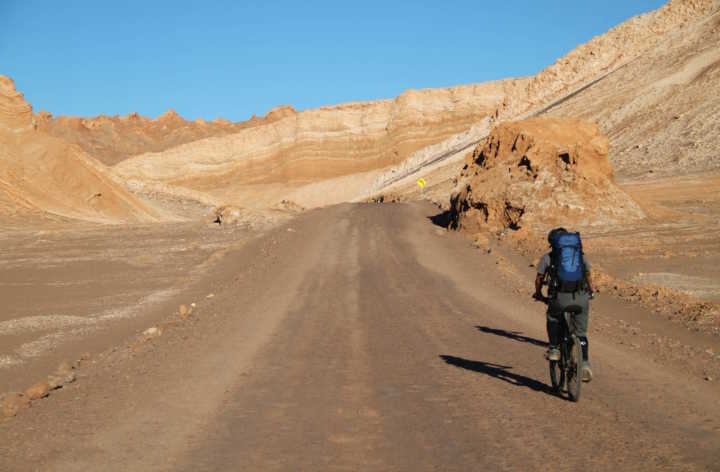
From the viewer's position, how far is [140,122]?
19300 cm

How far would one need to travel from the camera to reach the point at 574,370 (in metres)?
7.26

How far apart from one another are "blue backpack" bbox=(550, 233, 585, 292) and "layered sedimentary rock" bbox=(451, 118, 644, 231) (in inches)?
681

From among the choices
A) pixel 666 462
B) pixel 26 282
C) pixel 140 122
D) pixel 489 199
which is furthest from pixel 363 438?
pixel 140 122

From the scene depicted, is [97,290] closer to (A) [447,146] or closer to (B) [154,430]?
(B) [154,430]

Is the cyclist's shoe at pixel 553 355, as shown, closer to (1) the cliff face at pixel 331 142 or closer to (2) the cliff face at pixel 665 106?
(2) the cliff face at pixel 665 106

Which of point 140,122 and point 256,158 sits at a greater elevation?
point 140,122

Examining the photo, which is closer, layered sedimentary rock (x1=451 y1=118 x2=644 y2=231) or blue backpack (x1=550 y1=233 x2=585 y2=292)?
blue backpack (x1=550 y1=233 x2=585 y2=292)

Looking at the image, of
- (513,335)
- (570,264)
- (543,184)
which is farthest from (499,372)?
(543,184)

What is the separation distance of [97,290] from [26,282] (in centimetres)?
285

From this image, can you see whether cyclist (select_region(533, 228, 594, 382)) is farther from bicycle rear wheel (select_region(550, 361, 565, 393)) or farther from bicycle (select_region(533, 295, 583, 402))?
bicycle rear wheel (select_region(550, 361, 565, 393))

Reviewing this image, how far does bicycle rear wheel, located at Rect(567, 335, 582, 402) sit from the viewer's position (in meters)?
7.22

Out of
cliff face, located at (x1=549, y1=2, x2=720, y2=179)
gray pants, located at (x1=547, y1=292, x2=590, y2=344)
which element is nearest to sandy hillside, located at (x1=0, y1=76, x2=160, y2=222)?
cliff face, located at (x1=549, y1=2, x2=720, y2=179)

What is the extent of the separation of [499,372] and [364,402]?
2.13 metres

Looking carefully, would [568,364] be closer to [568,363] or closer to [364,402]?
[568,363]
